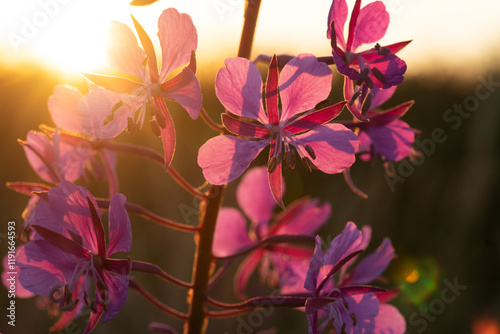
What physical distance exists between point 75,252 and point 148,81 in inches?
29.7

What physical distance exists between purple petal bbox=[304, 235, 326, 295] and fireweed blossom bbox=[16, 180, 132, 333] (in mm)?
672

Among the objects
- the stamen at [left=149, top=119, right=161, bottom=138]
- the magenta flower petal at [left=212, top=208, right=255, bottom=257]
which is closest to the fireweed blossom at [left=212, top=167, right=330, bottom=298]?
the magenta flower petal at [left=212, top=208, right=255, bottom=257]

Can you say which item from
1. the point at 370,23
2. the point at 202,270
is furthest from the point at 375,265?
the point at 370,23

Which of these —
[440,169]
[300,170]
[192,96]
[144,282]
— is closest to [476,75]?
[440,169]

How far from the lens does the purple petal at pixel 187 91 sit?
1795 mm

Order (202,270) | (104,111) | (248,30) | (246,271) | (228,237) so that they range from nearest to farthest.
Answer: (104,111), (248,30), (202,270), (246,271), (228,237)

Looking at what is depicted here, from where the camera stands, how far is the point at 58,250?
1936mm

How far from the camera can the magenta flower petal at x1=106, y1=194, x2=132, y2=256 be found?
1.80 meters

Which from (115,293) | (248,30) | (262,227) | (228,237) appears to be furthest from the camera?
(262,227)

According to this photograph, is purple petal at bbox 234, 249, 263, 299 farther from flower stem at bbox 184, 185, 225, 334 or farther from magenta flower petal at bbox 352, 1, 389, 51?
magenta flower petal at bbox 352, 1, 389, 51

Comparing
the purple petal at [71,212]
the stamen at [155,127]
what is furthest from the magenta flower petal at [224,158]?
the purple petal at [71,212]

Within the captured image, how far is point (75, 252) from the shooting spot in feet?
6.32

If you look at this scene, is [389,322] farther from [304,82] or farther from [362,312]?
[304,82]

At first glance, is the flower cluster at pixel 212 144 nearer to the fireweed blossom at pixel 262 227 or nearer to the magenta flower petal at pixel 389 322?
the magenta flower petal at pixel 389 322
